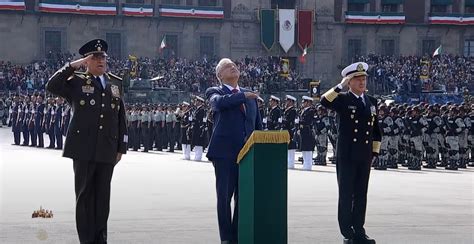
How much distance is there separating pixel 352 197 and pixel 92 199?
8.08 ft

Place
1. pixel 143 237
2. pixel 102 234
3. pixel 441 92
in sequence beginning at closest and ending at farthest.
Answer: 1. pixel 102 234
2. pixel 143 237
3. pixel 441 92

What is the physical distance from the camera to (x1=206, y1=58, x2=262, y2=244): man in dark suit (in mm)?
10023

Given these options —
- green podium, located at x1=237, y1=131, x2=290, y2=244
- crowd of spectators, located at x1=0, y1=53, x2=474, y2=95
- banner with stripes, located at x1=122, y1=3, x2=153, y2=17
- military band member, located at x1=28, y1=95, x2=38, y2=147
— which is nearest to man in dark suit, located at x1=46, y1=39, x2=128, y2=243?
green podium, located at x1=237, y1=131, x2=290, y2=244

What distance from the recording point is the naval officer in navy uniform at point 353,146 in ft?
34.5

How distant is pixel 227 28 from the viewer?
6619 centimetres

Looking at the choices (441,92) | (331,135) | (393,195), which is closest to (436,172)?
(331,135)

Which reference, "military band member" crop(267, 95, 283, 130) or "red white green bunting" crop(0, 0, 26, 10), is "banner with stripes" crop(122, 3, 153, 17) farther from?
"military band member" crop(267, 95, 283, 130)

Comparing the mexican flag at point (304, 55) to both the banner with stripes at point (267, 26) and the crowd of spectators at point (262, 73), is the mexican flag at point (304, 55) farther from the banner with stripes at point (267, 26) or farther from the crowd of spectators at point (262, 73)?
the banner with stripes at point (267, 26)

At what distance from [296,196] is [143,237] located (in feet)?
18.5

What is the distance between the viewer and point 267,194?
353 inches

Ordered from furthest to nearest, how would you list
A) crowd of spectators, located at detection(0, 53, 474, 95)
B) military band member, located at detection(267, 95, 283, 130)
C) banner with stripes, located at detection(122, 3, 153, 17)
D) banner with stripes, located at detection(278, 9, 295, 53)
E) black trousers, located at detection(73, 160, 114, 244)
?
banner with stripes, located at detection(278, 9, 295, 53) < banner with stripes, located at detection(122, 3, 153, 17) < crowd of spectators, located at detection(0, 53, 474, 95) < military band member, located at detection(267, 95, 283, 130) < black trousers, located at detection(73, 160, 114, 244)

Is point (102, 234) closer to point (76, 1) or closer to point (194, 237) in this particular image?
point (194, 237)

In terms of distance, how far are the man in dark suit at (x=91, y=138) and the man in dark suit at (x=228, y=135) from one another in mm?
961

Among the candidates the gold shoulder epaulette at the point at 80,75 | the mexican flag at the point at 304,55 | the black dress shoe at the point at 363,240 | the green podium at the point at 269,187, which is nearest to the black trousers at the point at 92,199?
the gold shoulder epaulette at the point at 80,75
